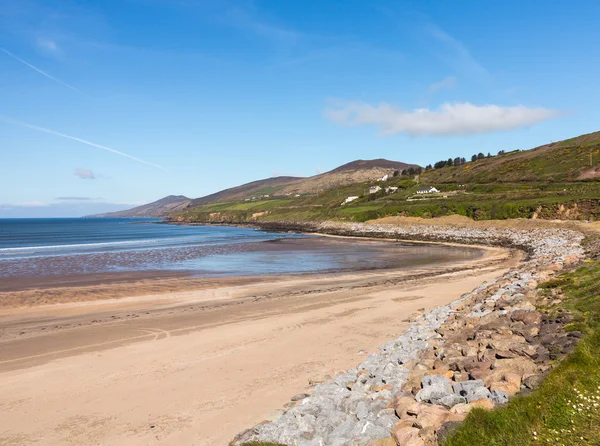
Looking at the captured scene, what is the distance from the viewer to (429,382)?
8.06 m

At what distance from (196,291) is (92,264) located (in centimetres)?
2222

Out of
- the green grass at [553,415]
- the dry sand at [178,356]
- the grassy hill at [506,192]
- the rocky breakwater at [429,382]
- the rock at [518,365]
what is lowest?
the dry sand at [178,356]

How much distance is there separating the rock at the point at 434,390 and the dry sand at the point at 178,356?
341 centimetres

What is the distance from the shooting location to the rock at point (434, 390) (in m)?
7.43

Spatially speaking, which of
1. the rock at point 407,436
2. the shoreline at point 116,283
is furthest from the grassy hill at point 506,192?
the rock at point 407,436

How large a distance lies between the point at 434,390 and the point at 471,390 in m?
0.70

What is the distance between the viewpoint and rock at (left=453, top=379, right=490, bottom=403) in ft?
22.8

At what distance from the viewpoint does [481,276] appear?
27.8 metres

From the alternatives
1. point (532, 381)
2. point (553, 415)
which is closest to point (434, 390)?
point (532, 381)

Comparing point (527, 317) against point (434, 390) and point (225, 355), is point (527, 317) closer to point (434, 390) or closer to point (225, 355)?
point (434, 390)

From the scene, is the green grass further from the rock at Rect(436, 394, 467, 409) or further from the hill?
the hill

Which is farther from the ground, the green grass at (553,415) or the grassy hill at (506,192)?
the grassy hill at (506,192)

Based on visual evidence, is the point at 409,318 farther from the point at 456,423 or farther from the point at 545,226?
the point at 545,226

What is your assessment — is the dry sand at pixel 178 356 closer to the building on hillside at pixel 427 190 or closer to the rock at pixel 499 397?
the rock at pixel 499 397
